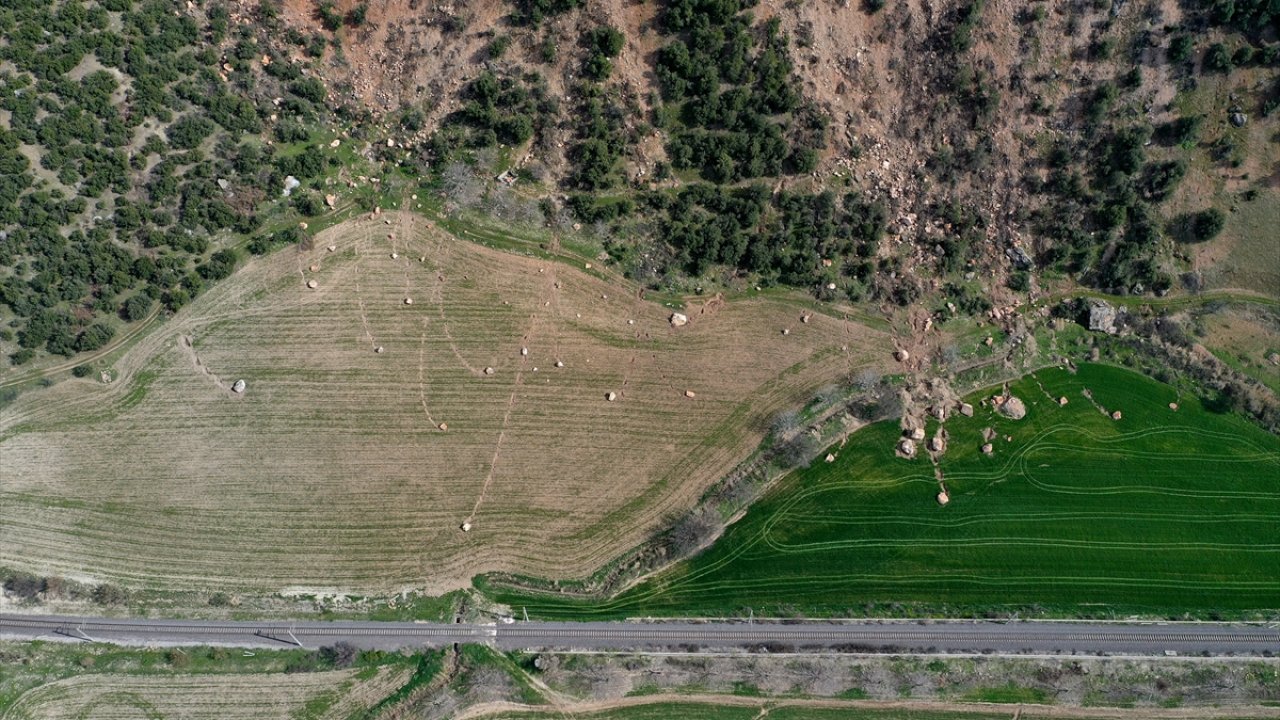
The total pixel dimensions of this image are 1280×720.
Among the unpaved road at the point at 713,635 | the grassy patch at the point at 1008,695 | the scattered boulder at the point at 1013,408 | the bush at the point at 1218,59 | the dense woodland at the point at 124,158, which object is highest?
the bush at the point at 1218,59

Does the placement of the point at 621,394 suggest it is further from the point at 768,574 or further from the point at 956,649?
the point at 956,649

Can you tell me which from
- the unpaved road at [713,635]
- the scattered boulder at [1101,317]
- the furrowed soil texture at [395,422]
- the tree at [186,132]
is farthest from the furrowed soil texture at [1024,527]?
the tree at [186,132]

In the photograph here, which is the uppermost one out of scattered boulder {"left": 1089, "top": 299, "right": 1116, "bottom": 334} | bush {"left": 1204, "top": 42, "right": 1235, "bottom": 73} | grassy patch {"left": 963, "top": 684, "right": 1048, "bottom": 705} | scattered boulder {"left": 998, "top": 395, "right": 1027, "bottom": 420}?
bush {"left": 1204, "top": 42, "right": 1235, "bottom": 73}

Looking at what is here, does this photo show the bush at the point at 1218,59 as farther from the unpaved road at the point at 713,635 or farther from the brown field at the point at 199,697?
the brown field at the point at 199,697

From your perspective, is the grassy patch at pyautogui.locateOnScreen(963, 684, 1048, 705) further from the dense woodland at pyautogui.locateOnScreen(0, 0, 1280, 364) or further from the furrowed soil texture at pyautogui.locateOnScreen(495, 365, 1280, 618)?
the dense woodland at pyautogui.locateOnScreen(0, 0, 1280, 364)

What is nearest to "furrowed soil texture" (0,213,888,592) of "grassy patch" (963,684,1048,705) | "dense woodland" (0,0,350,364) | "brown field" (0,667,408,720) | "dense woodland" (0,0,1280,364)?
"dense woodland" (0,0,350,364)

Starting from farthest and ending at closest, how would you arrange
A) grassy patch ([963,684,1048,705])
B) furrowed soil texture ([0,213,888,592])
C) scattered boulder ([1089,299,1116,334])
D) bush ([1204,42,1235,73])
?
scattered boulder ([1089,299,1116,334]) → bush ([1204,42,1235,73]) → furrowed soil texture ([0,213,888,592]) → grassy patch ([963,684,1048,705])

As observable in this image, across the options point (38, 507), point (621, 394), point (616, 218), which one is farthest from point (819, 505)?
point (38, 507)
